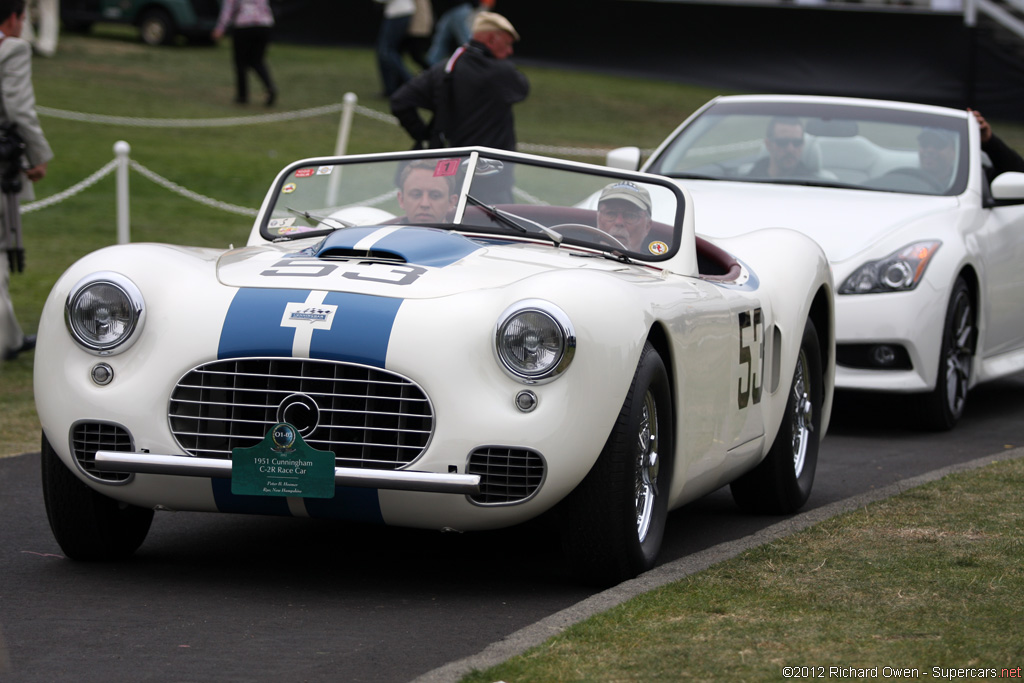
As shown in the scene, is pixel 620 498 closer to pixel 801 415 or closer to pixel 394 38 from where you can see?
pixel 801 415

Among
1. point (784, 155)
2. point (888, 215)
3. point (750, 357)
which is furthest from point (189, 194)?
point (750, 357)

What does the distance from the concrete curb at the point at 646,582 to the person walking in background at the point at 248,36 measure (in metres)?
15.3

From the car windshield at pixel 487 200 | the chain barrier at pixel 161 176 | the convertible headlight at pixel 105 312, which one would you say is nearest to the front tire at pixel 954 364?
the car windshield at pixel 487 200

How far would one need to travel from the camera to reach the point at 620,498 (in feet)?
15.3

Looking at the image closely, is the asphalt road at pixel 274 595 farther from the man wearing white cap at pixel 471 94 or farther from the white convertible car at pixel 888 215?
the man wearing white cap at pixel 471 94

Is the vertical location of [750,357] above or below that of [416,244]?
below

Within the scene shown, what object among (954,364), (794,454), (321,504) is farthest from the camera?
(954,364)

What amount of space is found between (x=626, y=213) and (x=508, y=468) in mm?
1571

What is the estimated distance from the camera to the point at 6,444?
7.27m

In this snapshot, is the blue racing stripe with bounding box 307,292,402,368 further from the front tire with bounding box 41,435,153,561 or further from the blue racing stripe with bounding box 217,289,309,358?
the front tire with bounding box 41,435,153,561

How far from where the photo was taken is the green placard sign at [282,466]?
14.9ft

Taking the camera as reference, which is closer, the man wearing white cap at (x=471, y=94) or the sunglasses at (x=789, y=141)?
the sunglasses at (x=789, y=141)

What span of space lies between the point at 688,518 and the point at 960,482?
1117mm

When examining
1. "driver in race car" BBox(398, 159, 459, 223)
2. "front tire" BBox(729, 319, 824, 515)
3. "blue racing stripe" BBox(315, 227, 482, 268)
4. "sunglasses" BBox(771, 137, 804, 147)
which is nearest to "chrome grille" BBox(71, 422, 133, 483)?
"blue racing stripe" BBox(315, 227, 482, 268)
